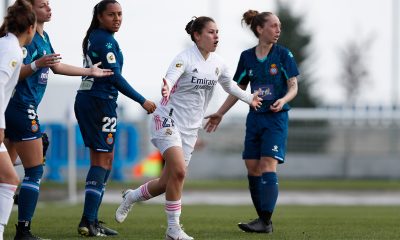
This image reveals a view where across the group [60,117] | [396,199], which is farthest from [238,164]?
[396,199]

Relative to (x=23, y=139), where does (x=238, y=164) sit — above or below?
below

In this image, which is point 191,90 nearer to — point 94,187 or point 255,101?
point 255,101

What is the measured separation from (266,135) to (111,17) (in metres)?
2.13

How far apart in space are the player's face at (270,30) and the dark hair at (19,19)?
3142 millimetres

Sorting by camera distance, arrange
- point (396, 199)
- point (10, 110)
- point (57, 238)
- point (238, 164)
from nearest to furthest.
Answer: point (10, 110) → point (57, 238) → point (396, 199) → point (238, 164)

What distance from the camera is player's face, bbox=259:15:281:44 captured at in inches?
429

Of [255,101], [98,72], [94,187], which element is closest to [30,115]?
[98,72]

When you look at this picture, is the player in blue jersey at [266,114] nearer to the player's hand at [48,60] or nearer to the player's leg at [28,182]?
the player's leg at [28,182]

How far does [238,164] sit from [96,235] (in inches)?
959

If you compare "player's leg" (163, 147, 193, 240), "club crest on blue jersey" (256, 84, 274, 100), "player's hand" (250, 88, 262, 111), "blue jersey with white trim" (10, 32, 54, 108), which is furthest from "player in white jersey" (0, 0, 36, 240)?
"club crest on blue jersey" (256, 84, 274, 100)

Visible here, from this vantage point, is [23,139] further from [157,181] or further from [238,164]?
[238,164]

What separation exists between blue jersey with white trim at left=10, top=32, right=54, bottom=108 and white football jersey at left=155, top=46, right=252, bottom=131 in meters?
1.18

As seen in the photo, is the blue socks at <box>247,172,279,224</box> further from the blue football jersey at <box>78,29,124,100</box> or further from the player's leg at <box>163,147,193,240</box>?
the blue football jersey at <box>78,29,124,100</box>

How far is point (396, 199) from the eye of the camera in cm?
2406
